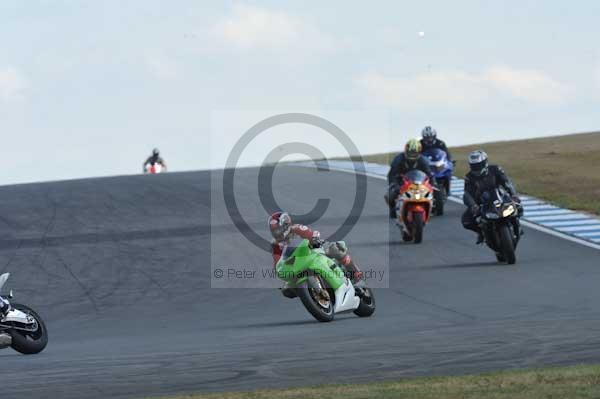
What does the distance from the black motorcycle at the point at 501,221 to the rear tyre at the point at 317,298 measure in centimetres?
572

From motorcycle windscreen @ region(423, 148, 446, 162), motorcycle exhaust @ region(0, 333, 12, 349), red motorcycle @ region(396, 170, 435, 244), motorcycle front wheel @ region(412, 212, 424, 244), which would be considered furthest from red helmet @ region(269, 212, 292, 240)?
motorcycle windscreen @ region(423, 148, 446, 162)

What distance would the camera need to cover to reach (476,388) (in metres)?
8.20

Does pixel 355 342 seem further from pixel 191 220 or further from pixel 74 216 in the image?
pixel 74 216

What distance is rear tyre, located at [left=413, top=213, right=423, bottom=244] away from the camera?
21.5m

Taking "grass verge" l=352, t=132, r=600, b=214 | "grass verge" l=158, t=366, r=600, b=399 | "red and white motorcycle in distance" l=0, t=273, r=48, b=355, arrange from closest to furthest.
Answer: "grass verge" l=158, t=366, r=600, b=399 → "red and white motorcycle in distance" l=0, t=273, r=48, b=355 → "grass verge" l=352, t=132, r=600, b=214

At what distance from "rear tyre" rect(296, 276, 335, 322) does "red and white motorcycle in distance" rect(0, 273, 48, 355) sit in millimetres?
2791

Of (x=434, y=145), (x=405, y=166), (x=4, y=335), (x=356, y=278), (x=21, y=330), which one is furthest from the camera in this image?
(x=434, y=145)

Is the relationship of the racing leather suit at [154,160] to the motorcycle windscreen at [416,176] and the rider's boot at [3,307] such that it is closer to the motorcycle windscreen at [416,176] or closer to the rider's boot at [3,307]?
the motorcycle windscreen at [416,176]

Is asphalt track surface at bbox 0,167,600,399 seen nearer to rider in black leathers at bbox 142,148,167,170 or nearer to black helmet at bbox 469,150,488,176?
black helmet at bbox 469,150,488,176

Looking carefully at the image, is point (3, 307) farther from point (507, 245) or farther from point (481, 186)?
point (481, 186)

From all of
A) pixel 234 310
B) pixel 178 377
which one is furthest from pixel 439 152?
pixel 178 377

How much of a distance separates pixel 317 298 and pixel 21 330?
3286 millimetres

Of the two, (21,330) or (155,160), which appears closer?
(21,330)

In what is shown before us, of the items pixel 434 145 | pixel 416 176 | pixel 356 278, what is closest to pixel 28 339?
pixel 356 278
